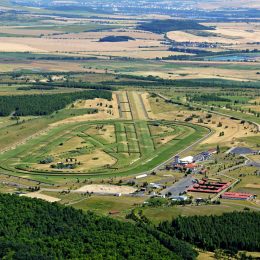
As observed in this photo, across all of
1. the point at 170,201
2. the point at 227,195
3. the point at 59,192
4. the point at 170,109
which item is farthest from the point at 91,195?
the point at 170,109

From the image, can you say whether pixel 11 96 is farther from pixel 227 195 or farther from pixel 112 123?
pixel 227 195

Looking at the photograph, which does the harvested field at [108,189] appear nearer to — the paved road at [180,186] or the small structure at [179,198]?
the paved road at [180,186]

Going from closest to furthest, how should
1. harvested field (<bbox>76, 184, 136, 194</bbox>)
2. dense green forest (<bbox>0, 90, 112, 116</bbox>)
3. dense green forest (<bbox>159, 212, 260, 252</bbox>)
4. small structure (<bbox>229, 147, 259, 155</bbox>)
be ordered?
1. dense green forest (<bbox>159, 212, 260, 252</bbox>)
2. harvested field (<bbox>76, 184, 136, 194</bbox>)
3. small structure (<bbox>229, 147, 259, 155</bbox>)
4. dense green forest (<bbox>0, 90, 112, 116</bbox>)

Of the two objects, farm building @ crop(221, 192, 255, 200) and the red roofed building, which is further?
the red roofed building

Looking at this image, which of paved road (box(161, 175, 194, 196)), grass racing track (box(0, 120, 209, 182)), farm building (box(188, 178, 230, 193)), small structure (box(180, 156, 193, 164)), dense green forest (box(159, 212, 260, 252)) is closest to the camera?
dense green forest (box(159, 212, 260, 252))

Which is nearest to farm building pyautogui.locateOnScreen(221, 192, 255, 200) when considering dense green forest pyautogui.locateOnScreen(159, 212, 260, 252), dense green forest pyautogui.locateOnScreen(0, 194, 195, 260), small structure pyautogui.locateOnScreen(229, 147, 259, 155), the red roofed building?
dense green forest pyautogui.locateOnScreen(159, 212, 260, 252)

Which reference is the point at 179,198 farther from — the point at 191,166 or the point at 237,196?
the point at 191,166

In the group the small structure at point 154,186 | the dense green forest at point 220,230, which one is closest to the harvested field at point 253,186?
Result: the small structure at point 154,186

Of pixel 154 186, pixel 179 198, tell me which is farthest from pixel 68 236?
pixel 154 186

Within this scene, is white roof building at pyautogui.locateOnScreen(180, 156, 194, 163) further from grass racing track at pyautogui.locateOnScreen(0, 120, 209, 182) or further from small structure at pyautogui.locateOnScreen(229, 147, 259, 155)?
small structure at pyautogui.locateOnScreen(229, 147, 259, 155)
